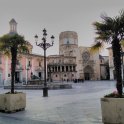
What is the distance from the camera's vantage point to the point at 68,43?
308 feet

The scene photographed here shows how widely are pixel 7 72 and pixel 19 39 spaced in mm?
44429

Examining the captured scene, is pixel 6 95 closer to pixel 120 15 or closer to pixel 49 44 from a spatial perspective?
pixel 120 15

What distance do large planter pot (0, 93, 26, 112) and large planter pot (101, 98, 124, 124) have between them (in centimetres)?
415

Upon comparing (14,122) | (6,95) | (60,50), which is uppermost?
(60,50)

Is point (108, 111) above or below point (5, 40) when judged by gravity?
below

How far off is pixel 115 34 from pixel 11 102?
4.86 metres

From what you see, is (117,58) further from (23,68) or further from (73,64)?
(73,64)

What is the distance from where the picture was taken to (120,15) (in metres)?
7.21

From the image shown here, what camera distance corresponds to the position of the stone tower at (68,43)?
306 ft

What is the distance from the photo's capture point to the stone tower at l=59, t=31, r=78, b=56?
3669 inches

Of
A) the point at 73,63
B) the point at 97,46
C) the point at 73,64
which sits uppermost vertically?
the point at 73,63

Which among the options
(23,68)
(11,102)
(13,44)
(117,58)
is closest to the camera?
(117,58)

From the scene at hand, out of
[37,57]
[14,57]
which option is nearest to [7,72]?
[37,57]

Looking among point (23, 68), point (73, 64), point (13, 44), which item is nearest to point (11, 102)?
point (13, 44)
